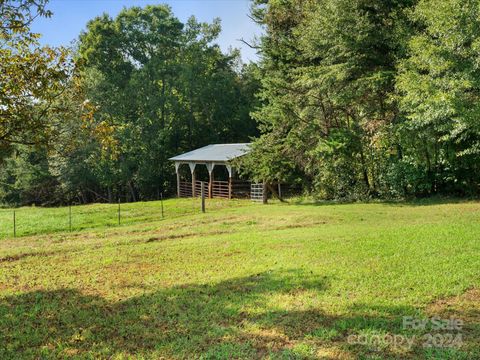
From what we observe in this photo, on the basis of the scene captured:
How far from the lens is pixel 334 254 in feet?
26.5

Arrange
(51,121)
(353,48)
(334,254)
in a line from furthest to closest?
(353,48) < (334,254) < (51,121)

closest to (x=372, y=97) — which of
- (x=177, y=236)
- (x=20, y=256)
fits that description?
(x=177, y=236)


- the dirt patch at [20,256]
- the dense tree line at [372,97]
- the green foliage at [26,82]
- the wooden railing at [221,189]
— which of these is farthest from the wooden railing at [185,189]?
the green foliage at [26,82]

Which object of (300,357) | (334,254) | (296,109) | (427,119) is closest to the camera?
(300,357)

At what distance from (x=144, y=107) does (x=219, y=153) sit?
11261 millimetres

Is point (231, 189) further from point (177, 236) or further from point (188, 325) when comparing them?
point (188, 325)

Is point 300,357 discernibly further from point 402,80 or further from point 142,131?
point 142,131

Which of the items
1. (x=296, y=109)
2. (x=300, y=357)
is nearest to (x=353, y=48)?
(x=296, y=109)

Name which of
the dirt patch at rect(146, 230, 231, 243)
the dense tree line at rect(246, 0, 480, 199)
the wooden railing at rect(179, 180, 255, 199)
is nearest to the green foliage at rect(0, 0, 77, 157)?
the dirt patch at rect(146, 230, 231, 243)

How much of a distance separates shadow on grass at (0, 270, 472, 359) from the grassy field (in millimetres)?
20

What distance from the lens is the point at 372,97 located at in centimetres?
1822

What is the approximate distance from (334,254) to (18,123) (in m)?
6.07

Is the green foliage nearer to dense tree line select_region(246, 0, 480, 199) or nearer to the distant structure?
dense tree line select_region(246, 0, 480, 199)

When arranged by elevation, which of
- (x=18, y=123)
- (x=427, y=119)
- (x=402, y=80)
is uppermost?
(x=402, y=80)
